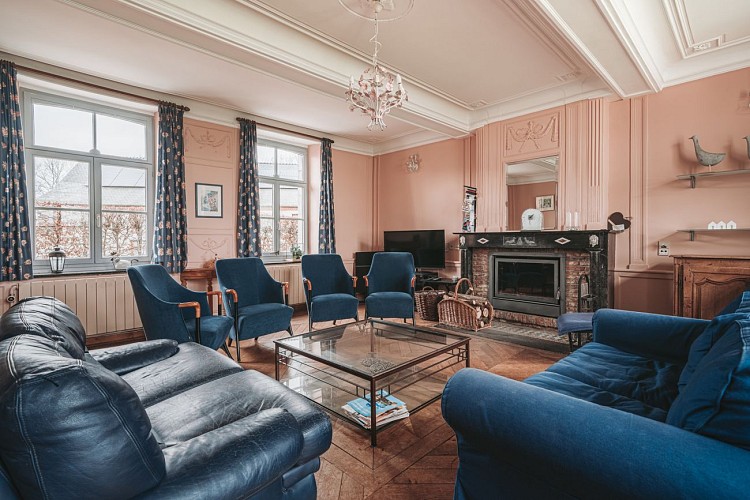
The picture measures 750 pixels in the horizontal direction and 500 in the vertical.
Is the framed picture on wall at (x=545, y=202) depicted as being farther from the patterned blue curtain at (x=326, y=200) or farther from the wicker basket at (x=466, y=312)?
the patterned blue curtain at (x=326, y=200)

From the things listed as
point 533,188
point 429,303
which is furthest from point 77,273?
point 533,188

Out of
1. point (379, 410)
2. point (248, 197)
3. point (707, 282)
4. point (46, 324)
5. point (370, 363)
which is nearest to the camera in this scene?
point (46, 324)

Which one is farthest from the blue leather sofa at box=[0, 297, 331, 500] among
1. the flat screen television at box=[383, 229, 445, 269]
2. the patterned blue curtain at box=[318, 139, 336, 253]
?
the patterned blue curtain at box=[318, 139, 336, 253]

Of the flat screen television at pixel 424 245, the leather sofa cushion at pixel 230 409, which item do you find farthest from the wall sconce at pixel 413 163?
the leather sofa cushion at pixel 230 409

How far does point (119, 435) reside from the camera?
88 centimetres

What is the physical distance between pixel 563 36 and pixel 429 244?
11.4 ft

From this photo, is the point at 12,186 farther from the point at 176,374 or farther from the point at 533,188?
the point at 533,188

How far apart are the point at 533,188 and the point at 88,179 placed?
17.7 ft

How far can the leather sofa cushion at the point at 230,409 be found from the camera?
1.36m

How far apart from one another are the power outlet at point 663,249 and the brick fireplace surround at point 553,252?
0.44 metres

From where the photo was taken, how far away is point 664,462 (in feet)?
2.90

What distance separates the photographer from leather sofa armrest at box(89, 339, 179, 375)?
196 centimetres

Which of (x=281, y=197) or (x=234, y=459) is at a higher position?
(x=281, y=197)

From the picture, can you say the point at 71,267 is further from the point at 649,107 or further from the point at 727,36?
the point at 727,36
